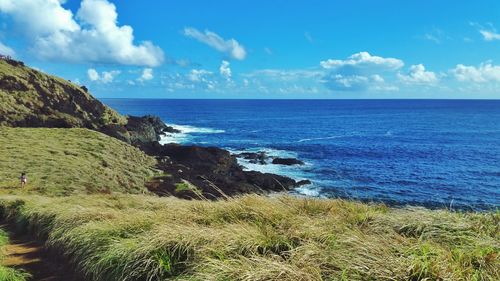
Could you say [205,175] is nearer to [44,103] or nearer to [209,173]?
[209,173]

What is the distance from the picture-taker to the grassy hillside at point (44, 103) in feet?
184

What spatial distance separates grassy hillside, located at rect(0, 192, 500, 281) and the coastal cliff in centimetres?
2441

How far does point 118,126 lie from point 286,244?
2579 inches

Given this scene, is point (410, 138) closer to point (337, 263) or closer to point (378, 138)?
point (378, 138)

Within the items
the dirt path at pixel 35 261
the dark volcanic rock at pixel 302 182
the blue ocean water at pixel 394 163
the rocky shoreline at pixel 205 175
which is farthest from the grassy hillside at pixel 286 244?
the dark volcanic rock at pixel 302 182

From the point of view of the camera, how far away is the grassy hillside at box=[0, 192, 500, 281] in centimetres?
501

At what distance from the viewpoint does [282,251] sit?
6016 mm

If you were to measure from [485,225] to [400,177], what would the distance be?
145 feet

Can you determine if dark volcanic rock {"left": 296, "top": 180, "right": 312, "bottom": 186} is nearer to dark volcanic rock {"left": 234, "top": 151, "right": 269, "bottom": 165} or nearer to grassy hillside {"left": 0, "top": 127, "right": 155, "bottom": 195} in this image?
dark volcanic rock {"left": 234, "top": 151, "right": 269, "bottom": 165}

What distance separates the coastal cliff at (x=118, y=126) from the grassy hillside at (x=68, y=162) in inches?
115

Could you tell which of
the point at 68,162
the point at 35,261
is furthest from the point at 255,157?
the point at 35,261

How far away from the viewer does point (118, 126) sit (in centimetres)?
6806

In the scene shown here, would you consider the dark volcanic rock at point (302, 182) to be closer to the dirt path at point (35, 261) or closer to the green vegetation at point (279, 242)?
the green vegetation at point (279, 242)

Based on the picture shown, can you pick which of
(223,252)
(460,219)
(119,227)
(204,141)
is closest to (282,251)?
(223,252)
